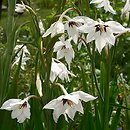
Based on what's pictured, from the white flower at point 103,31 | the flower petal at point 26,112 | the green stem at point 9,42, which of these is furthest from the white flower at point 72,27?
the flower petal at point 26,112

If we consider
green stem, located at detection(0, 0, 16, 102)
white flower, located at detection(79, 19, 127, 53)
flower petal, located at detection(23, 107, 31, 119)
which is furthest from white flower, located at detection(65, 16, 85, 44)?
flower petal, located at detection(23, 107, 31, 119)

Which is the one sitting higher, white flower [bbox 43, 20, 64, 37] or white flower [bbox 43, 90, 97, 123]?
white flower [bbox 43, 20, 64, 37]

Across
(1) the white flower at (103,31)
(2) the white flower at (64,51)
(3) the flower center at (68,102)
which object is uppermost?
(1) the white flower at (103,31)

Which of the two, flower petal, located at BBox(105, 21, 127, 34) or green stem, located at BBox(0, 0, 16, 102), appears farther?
green stem, located at BBox(0, 0, 16, 102)

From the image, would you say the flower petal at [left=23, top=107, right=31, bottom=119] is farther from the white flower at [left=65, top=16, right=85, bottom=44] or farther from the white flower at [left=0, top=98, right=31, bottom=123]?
the white flower at [left=65, top=16, right=85, bottom=44]

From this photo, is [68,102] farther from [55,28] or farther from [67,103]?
[55,28]

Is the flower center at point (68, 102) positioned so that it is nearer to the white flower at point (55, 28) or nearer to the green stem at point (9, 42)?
the white flower at point (55, 28)
